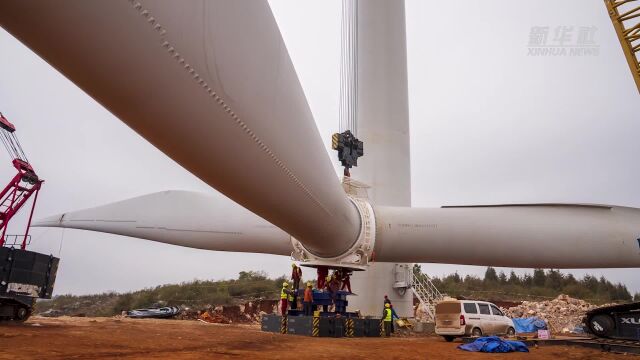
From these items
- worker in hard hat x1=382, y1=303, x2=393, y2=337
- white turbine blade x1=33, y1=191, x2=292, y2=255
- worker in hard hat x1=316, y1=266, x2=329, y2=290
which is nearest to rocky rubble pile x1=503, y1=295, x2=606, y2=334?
worker in hard hat x1=382, y1=303, x2=393, y2=337

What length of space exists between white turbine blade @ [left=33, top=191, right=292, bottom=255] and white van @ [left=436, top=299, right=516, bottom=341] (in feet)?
22.9

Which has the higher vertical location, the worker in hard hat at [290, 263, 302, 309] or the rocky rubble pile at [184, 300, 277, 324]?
the worker in hard hat at [290, 263, 302, 309]

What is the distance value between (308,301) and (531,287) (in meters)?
43.1

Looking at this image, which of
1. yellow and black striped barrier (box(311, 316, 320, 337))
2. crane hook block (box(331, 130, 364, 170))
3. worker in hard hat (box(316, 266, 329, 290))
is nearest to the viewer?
worker in hard hat (box(316, 266, 329, 290))

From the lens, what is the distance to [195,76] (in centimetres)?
287

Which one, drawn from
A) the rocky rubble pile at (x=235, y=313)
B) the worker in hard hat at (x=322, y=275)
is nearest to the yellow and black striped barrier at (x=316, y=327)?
the worker in hard hat at (x=322, y=275)

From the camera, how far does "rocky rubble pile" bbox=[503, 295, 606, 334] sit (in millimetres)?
26188

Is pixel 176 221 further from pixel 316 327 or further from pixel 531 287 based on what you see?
pixel 531 287

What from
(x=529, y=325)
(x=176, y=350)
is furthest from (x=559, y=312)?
→ (x=176, y=350)

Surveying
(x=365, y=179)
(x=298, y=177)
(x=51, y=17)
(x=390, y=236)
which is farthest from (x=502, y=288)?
(x=51, y=17)

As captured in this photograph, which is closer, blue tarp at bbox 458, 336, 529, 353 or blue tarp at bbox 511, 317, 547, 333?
blue tarp at bbox 458, 336, 529, 353

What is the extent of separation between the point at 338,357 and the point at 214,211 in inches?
244

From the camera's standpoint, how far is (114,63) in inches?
98.7

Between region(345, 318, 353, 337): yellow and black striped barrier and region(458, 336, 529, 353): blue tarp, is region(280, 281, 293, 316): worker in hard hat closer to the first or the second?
region(345, 318, 353, 337): yellow and black striped barrier
